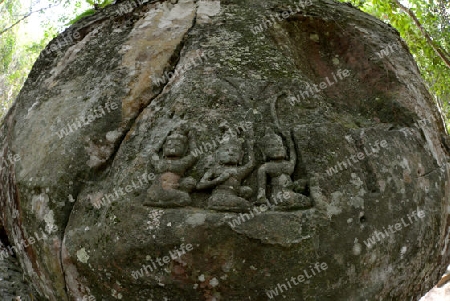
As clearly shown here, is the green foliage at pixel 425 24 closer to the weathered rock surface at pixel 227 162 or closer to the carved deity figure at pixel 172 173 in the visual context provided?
the weathered rock surface at pixel 227 162

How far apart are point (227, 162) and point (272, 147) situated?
30 centimetres

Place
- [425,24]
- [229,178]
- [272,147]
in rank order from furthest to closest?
[425,24]
[272,147]
[229,178]

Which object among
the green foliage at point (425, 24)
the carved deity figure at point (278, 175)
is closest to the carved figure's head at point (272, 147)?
the carved deity figure at point (278, 175)

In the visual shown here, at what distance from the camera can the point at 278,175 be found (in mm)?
2652

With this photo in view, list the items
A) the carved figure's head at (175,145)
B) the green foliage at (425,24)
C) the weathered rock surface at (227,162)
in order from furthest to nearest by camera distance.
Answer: the green foliage at (425,24)
the carved figure's head at (175,145)
the weathered rock surface at (227,162)

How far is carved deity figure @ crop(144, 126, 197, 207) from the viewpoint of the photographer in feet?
8.34

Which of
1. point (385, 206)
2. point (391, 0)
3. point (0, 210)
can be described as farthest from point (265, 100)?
point (391, 0)

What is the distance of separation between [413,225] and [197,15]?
7.57 ft

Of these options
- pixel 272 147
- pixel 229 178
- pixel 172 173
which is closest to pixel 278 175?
pixel 272 147

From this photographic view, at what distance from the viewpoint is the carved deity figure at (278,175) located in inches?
99.9

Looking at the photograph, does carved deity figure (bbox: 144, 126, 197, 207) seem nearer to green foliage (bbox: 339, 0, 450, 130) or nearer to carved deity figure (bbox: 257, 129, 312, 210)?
carved deity figure (bbox: 257, 129, 312, 210)

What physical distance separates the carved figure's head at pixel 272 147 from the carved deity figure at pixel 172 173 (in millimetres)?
429

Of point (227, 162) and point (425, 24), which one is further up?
point (227, 162)

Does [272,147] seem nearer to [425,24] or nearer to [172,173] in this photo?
[172,173]
